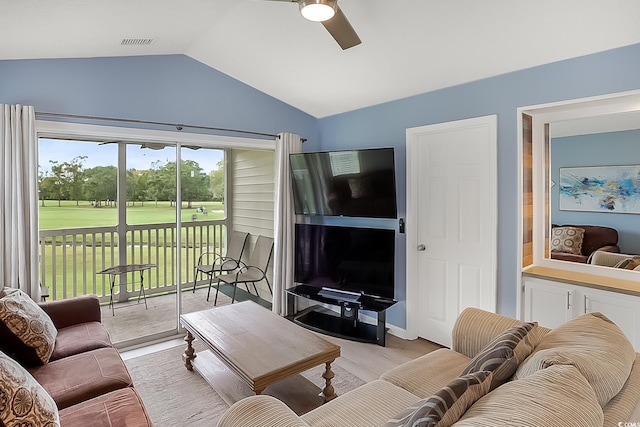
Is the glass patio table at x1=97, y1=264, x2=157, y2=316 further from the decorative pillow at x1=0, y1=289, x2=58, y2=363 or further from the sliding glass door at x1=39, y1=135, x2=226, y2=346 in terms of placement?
the decorative pillow at x1=0, y1=289, x2=58, y2=363

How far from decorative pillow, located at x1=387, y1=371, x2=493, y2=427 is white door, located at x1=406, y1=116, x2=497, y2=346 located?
6.54 ft

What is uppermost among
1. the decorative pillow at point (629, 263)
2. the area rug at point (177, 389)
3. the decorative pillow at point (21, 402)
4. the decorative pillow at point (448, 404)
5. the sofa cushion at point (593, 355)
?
the decorative pillow at point (629, 263)

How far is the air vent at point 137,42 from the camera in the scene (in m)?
2.89

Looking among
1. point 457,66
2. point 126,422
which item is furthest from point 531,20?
point 126,422

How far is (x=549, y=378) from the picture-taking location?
3.49ft

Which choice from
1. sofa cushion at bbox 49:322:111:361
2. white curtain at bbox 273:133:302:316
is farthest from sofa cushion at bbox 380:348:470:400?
white curtain at bbox 273:133:302:316

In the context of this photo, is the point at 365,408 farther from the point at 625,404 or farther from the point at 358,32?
the point at 358,32

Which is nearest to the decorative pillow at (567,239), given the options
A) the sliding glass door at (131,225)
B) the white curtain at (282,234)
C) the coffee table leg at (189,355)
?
the white curtain at (282,234)

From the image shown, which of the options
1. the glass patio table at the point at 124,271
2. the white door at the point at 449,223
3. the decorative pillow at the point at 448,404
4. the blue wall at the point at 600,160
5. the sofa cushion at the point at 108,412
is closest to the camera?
the decorative pillow at the point at 448,404

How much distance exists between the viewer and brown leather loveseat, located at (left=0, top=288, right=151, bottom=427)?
1594mm

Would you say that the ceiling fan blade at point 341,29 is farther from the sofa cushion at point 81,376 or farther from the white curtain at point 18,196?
the white curtain at point 18,196

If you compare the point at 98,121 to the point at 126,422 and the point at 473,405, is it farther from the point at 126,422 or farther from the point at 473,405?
the point at 473,405

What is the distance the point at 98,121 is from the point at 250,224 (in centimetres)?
194

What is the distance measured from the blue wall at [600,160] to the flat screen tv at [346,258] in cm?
143
